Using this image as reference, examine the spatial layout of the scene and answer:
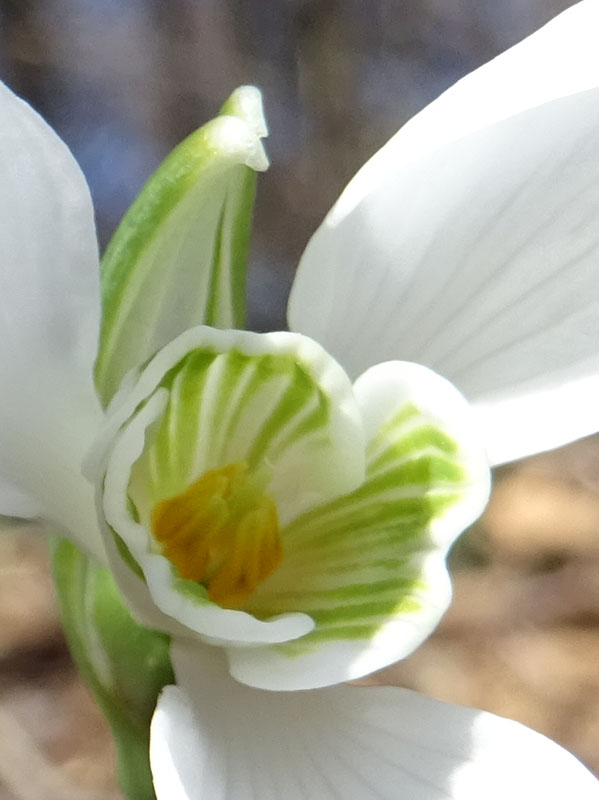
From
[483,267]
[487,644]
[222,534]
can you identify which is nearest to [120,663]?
[222,534]

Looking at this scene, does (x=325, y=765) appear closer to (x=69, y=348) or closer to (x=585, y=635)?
(x=69, y=348)

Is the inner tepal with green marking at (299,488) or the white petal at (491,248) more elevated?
the white petal at (491,248)

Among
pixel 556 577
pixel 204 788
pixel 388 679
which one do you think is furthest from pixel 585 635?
pixel 204 788

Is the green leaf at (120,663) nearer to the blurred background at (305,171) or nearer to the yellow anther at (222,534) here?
the yellow anther at (222,534)

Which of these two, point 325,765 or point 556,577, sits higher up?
point 325,765

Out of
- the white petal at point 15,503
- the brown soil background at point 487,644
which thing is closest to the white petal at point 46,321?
the white petal at point 15,503

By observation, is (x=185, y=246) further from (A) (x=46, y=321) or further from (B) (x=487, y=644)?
(B) (x=487, y=644)

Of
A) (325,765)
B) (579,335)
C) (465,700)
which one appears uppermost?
(579,335)
